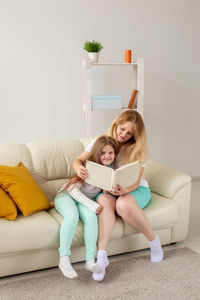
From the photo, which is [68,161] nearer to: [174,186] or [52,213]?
[52,213]

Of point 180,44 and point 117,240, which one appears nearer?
point 117,240

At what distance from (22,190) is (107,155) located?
584 mm

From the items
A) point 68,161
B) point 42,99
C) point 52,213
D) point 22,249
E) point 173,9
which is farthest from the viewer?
point 173,9

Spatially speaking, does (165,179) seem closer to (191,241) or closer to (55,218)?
(191,241)

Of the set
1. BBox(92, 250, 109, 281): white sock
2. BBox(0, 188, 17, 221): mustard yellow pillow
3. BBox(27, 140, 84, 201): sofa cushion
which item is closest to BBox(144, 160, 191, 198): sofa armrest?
Result: BBox(27, 140, 84, 201): sofa cushion

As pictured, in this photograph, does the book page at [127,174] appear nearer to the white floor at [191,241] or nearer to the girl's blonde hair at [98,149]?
the girl's blonde hair at [98,149]

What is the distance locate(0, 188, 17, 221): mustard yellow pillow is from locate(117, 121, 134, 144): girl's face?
843mm

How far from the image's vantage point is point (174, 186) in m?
2.52

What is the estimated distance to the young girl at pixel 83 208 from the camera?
79.2 inches

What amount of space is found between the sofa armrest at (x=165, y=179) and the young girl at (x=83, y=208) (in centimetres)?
46

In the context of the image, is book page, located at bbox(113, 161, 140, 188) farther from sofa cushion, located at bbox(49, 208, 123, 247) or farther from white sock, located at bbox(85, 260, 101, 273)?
white sock, located at bbox(85, 260, 101, 273)

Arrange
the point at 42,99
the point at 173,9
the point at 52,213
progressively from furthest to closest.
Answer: the point at 173,9, the point at 42,99, the point at 52,213

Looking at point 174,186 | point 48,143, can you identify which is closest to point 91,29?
point 48,143

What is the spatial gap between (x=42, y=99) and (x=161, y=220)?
1.94 m
